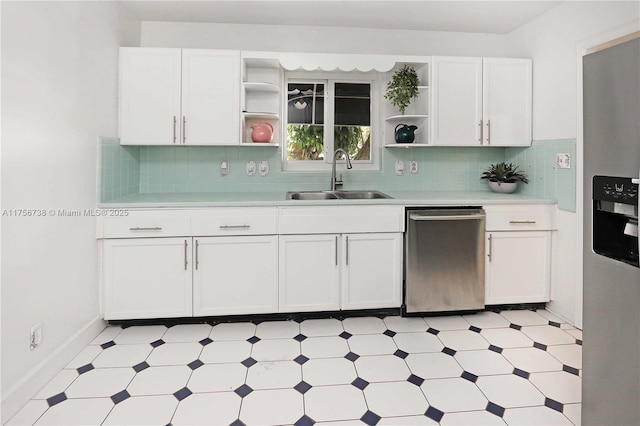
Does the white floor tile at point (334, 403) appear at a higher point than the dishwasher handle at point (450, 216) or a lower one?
lower

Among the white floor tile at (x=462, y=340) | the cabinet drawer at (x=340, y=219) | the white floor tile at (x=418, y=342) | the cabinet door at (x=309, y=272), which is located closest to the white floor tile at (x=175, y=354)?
the cabinet door at (x=309, y=272)

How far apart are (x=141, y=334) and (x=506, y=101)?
10.9ft

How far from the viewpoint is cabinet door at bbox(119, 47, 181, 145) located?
2918mm

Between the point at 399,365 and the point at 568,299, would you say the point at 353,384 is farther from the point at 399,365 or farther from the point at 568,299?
the point at 568,299

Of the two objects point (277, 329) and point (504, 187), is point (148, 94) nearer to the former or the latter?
point (277, 329)

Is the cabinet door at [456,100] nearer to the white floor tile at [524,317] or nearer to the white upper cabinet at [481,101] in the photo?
the white upper cabinet at [481,101]

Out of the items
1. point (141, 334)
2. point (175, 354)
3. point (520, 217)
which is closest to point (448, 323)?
point (520, 217)

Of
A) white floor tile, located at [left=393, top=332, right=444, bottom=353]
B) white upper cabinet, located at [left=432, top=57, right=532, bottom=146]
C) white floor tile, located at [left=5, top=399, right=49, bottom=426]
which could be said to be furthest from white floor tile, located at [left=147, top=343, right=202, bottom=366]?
white upper cabinet, located at [left=432, top=57, right=532, bottom=146]

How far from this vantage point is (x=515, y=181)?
10.9ft

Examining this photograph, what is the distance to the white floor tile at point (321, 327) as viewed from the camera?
2682 millimetres

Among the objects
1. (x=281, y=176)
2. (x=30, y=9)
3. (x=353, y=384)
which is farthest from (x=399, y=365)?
(x=30, y=9)

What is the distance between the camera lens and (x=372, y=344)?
2.51 metres

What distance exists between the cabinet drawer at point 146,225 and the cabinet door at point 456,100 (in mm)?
2073

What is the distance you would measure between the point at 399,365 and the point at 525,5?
278 centimetres
